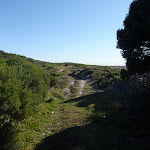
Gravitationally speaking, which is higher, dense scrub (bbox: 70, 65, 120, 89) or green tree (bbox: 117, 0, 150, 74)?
green tree (bbox: 117, 0, 150, 74)

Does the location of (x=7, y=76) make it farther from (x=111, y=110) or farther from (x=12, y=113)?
(x=111, y=110)

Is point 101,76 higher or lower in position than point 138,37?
lower

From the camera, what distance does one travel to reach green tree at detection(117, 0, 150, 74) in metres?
10.4

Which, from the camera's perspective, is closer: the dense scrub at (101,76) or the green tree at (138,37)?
the green tree at (138,37)

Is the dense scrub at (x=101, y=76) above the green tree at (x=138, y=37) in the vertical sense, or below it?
below

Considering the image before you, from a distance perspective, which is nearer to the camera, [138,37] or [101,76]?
[138,37]

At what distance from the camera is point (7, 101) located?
5105 millimetres

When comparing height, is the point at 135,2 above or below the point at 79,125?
above

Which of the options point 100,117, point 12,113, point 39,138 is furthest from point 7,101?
point 100,117

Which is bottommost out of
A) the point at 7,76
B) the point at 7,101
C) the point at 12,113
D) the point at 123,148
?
the point at 123,148

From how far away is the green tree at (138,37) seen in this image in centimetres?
1044

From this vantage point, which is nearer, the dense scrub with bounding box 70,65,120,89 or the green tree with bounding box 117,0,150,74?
the green tree with bounding box 117,0,150,74

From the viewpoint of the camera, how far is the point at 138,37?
37.1 ft

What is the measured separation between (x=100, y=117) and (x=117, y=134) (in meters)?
2.41
